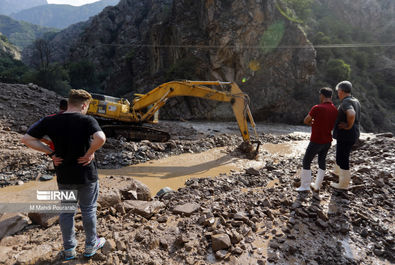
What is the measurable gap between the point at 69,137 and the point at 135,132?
7.60 meters

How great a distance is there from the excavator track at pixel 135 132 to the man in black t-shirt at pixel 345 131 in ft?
22.9

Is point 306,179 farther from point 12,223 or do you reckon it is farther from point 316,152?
point 12,223

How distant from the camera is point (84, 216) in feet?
6.71

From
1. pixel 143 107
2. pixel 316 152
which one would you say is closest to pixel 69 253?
pixel 316 152

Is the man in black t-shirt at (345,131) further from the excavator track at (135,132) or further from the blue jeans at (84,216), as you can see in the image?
the excavator track at (135,132)

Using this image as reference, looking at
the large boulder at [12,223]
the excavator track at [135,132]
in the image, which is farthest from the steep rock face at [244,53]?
the large boulder at [12,223]

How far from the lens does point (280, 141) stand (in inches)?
473

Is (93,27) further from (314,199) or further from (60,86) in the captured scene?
(314,199)

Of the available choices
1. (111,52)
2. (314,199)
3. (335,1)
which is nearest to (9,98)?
(314,199)

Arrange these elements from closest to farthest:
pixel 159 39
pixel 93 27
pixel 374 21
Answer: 1. pixel 159 39
2. pixel 374 21
3. pixel 93 27

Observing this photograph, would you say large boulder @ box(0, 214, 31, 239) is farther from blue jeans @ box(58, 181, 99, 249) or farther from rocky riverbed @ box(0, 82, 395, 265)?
blue jeans @ box(58, 181, 99, 249)

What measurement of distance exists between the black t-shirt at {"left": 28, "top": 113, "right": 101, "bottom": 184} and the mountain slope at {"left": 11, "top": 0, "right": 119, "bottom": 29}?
194 m

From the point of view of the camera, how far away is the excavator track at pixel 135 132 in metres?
9.04

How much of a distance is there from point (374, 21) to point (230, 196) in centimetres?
6601
